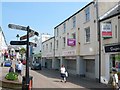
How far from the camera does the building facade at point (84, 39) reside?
27.2 metres

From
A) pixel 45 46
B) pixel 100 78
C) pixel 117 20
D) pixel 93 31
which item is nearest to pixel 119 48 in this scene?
pixel 117 20

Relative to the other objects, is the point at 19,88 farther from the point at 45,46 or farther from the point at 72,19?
the point at 45,46

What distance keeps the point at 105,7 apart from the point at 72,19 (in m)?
9.20

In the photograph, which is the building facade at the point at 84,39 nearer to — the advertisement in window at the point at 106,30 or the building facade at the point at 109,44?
the building facade at the point at 109,44

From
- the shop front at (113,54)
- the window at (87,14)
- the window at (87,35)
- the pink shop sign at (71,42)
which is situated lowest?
the shop front at (113,54)

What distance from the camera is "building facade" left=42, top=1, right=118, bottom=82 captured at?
89.4 ft

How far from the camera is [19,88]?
16.5 m

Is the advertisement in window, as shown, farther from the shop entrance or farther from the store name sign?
the shop entrance

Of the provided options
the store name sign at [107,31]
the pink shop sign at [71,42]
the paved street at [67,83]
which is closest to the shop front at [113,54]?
the store name sign at [107,31]

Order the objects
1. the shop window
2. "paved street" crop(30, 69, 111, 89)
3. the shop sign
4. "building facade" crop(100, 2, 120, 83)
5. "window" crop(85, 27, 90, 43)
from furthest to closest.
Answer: "window" crop(85, 27, 90, 43), the shop window, "building facade" crop(100, 2, 120, 83), the shop sign, "paved street" crop(30, 69, 111, 89)

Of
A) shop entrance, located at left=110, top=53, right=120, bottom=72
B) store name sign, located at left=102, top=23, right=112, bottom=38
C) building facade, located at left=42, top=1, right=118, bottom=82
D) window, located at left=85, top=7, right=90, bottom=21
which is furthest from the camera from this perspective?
window, located at left=85, top=7, right=90, bottom=21

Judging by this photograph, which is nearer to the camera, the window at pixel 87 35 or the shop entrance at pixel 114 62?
the shop entrance at pixel 114 62

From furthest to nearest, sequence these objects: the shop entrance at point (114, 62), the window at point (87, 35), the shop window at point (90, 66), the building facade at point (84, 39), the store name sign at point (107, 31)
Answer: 1. the window at point (87, 35)
2. the shop window at point (90, 66)
3. the building facade at point (84, 39)
4. the store name sign at point (107, 31)
5. the shop entrance at point (114, 62)

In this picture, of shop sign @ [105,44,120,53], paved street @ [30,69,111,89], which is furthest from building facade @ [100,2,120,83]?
paved street @ [30,69,111,89]
